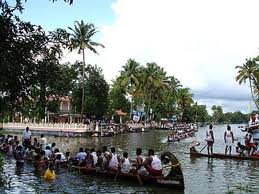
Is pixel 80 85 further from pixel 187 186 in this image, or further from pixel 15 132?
pixel 187 186

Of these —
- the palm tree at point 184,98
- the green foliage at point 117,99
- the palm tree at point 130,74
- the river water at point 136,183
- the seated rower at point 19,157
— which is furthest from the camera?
the palm tree at point 184,98

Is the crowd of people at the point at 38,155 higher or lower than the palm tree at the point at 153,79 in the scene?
lower

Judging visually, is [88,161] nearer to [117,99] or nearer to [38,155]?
[38,155]

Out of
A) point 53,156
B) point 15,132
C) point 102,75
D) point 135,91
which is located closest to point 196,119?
point 135,91

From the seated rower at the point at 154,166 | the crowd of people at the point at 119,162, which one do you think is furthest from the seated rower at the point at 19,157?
the seated rower at the point at 154,166

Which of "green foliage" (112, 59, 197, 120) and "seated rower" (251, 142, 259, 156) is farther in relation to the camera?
"green foliage" (112, 59, 197, 120)

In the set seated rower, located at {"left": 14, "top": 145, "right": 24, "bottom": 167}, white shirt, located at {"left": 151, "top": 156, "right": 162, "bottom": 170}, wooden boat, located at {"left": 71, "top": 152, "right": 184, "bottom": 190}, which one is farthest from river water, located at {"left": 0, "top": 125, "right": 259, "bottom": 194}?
white shirt, located at {"left": 151, "top": 156, "right": 162, "bottom": 170}

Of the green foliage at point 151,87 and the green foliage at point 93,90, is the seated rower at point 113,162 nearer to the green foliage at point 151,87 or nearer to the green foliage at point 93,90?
the green foliage at point 93,90

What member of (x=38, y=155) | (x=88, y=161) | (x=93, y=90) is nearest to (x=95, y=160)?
(x=88, y=161)

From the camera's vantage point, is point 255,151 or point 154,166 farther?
point 255,151

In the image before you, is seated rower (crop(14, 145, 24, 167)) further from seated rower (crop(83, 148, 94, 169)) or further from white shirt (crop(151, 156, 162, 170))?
white shirt (crop(151, 156, 162, 170))

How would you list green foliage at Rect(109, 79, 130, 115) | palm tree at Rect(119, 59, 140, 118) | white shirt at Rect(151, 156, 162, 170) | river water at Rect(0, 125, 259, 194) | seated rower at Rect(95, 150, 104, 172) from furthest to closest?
green foliage at Rect(109, 79, 130, 115) < palm tree at Rect(119, 59, 140, 118) < seated rower at Rect(95, 150, 104, 172) < white shirt at Rect(151, 156, 162, 170) < river water at Rect(0, 125, 259, 194)

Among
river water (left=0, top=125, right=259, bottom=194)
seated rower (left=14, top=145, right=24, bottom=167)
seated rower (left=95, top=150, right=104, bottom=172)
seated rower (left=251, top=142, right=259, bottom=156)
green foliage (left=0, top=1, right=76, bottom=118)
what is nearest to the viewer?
green foliage (left=0, top=1, right=76, bottom=118)

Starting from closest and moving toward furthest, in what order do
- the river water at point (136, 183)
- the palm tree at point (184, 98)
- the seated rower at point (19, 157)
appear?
the river water at point (136, 183) → the seated rower at point (19, 157) → the palm tree at point (184, 98)
